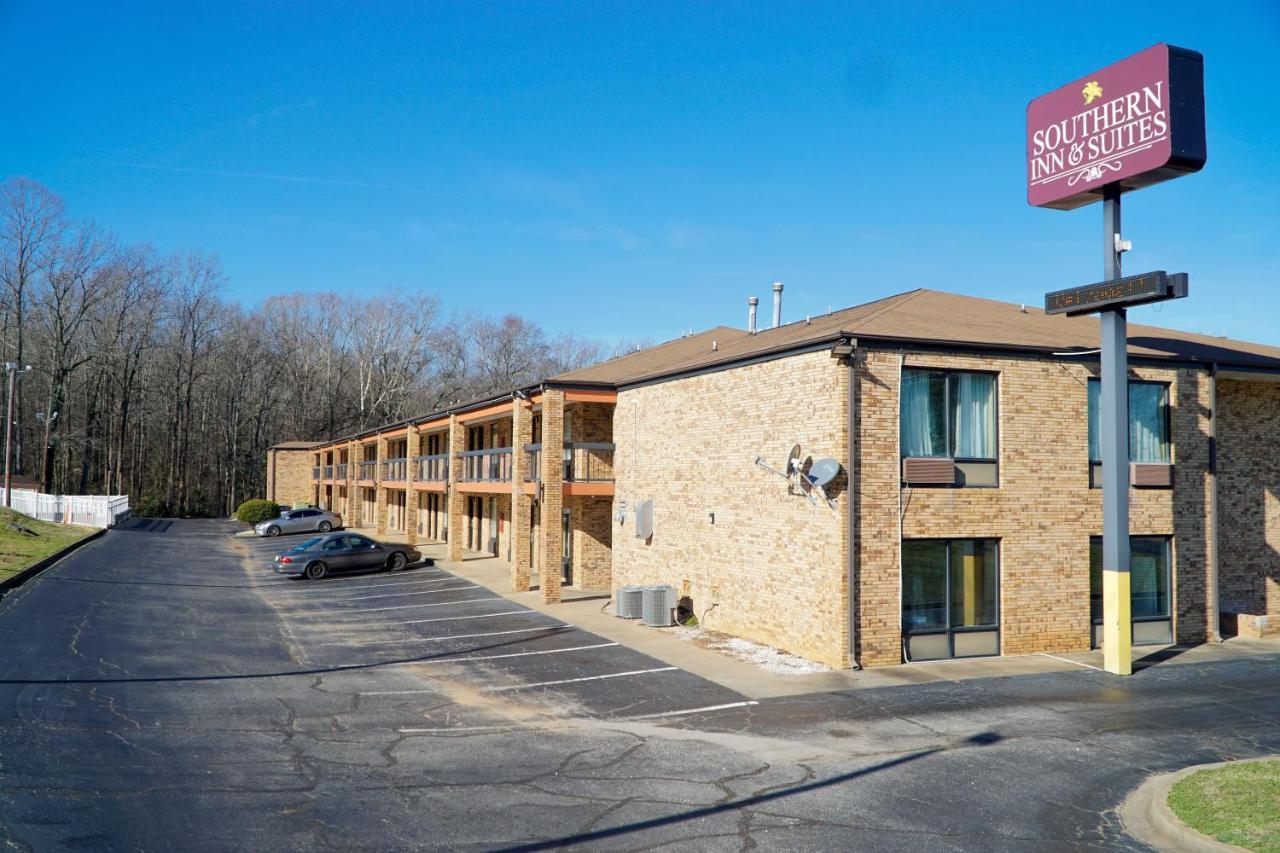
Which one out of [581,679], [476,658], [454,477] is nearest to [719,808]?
[581,679]

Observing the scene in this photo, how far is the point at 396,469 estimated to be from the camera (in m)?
42.0

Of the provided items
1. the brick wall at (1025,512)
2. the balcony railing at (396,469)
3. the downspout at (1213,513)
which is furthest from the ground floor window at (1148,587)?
the balcony railing at (396,469)

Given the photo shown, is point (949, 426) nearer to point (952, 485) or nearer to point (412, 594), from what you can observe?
point (952, 485)

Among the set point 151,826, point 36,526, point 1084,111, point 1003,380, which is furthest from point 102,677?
point 36,526

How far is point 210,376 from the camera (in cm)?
7138

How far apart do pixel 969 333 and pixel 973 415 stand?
5.12 ft

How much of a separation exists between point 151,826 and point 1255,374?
2011 cm

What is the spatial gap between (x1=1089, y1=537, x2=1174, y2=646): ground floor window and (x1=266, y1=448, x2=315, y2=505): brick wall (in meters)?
56.0

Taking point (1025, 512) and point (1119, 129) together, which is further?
point (1025, 512)

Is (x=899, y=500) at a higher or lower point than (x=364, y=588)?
higher

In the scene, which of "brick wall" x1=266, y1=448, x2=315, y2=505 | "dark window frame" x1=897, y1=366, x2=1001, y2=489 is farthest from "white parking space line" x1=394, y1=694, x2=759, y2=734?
"brick wall" x1=266, y1=448, x2=315, y2=505

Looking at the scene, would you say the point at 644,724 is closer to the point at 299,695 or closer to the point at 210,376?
the point at 299,695

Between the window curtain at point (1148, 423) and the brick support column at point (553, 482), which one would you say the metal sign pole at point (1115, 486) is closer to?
the window curtain at point (1148, 423)

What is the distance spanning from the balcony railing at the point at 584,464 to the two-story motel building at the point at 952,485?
290cm
